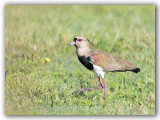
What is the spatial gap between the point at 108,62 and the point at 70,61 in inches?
70.5

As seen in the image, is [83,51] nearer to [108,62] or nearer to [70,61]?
[108,62]

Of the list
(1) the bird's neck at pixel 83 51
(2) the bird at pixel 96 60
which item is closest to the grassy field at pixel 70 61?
(2) the bird at pixel 96 60

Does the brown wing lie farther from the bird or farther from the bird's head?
the bird's head

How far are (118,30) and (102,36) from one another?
15.7 inches

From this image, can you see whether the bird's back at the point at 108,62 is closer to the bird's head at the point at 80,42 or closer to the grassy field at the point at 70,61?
the bird's head at the point at 80,42

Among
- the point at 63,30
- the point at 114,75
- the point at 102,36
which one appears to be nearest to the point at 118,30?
the point at 102,36

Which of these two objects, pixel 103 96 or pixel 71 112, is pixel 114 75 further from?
pixel 71 112

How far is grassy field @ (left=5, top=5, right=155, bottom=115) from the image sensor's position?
5.16m

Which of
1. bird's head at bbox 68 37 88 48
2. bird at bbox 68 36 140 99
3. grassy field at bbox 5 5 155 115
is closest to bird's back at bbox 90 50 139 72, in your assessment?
bird at bbox 68 36 140 99

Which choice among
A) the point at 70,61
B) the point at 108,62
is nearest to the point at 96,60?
the point at 108,62

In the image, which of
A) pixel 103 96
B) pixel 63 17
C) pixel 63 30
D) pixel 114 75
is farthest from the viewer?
pixel 63 17

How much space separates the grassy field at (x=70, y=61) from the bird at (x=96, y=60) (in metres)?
0.32

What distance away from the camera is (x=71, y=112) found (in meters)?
4.98

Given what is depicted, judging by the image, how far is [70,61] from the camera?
280 inches
